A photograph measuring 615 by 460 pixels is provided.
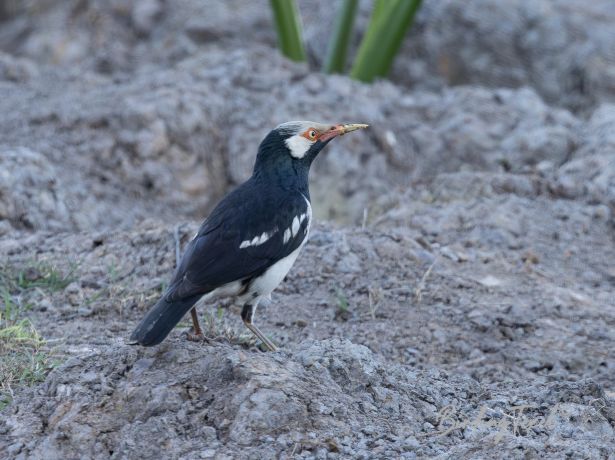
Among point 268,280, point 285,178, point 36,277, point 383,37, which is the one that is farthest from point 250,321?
point 383,37

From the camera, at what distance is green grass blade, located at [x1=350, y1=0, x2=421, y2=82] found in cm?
917

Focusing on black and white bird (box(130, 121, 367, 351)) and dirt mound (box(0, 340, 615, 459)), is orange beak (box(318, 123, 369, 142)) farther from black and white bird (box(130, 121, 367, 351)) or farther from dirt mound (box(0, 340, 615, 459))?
dirt mound (box(0, 340, 615, 459))

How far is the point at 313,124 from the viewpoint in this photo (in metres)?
5.58

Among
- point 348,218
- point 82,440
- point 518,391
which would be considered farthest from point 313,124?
point 348,218

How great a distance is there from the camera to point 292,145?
5520 millimetres

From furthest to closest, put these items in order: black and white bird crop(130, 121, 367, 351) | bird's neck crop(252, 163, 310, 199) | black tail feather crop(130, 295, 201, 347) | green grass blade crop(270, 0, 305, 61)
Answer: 1. green grass blade crop(270, 0, 305, 61)
2. bird's neck crop(252, 163, 310, 199)
3. black and white bird crop(130, 121, 367, 351)
4. black tail feather crop(130, 295, 201, 347)

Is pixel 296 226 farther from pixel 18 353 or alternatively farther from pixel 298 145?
pixel 18 353

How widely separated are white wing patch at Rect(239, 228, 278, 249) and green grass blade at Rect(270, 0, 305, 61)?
15.2ft

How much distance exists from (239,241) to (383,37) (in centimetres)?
476

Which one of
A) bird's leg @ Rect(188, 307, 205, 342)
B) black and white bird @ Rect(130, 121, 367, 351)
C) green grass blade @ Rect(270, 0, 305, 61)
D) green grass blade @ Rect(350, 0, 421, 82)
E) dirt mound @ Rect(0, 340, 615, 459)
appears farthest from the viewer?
green grass blade @ Rect(270, 0, 305, 61)

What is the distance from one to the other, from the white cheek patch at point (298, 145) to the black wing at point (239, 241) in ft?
0.76

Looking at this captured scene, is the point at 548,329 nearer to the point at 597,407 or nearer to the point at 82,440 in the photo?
the point at 597,407

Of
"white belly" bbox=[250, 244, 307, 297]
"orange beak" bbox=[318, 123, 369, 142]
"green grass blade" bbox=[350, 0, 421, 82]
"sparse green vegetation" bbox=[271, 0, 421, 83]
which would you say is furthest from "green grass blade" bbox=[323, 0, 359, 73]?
"white belly" bbox=[250, 244, 307, 297]

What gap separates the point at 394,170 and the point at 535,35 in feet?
9.68
